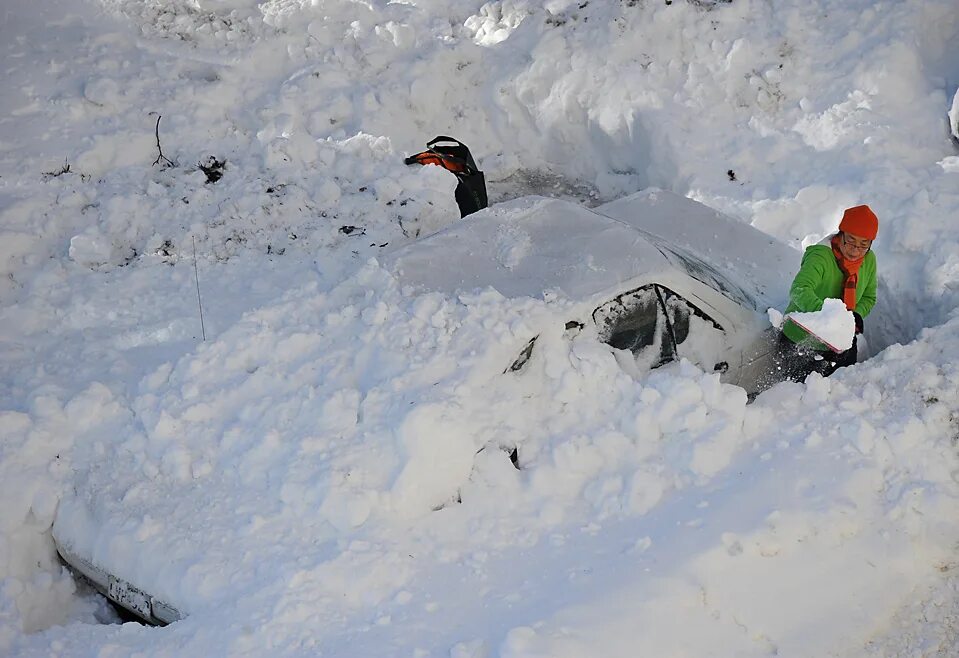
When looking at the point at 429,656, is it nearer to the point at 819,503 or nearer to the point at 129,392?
the point at 819,503

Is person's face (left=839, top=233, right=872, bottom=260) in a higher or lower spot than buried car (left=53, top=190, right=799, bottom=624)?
higher

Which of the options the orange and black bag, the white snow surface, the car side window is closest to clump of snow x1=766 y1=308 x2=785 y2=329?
the white snow surface

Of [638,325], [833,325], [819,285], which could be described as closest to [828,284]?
[819,285]

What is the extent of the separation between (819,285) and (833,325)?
52 cm

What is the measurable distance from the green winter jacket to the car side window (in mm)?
920

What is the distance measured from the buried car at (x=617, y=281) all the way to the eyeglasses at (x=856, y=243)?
2.21 feet

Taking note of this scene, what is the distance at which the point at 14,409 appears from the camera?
530 centimetres

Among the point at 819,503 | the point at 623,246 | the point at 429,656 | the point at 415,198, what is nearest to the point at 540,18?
the point at 415,198

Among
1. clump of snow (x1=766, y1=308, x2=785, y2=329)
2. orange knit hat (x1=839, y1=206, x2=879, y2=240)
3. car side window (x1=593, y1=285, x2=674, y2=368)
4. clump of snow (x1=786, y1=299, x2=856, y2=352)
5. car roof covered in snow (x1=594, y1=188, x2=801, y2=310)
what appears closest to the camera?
car side window (x1=593, y1=285, x2=674, y2=368)

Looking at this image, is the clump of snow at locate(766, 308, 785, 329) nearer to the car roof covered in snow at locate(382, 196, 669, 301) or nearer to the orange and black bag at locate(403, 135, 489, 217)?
the car roof covered in snow at locate(382, 196, 669, 301)

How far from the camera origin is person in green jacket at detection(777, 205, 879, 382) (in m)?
5.68

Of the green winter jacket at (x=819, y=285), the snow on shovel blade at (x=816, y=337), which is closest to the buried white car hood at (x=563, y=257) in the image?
the green winter jacket at (x=819, y=285)

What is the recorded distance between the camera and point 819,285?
585 centimetres

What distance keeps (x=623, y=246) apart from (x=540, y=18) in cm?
492
